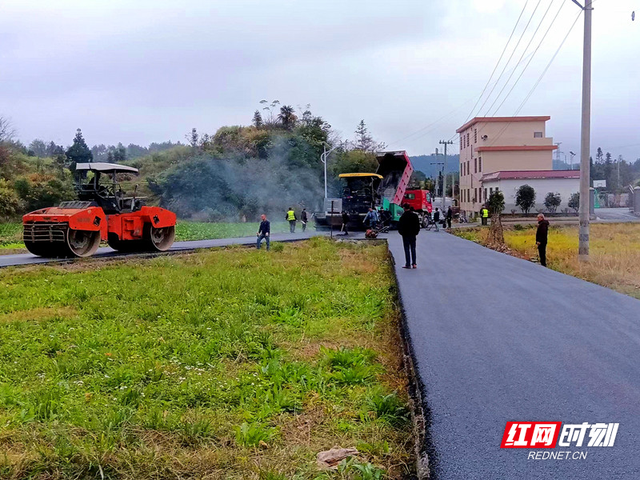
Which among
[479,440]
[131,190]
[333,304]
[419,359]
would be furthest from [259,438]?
[131,190]

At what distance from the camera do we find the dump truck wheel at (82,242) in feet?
56.9

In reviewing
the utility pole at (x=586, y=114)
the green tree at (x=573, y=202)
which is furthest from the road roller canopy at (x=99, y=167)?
the green tree at (x=573, y=202)

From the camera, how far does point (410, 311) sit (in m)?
8.43

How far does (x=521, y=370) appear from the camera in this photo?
555 cm

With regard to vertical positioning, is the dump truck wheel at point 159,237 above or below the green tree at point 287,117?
below

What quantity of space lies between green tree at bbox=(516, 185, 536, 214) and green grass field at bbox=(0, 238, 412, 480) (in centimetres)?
3676

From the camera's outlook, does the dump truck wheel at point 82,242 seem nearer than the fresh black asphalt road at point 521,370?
No

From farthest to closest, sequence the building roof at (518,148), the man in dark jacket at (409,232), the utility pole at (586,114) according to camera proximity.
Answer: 1. the building roof at (518,148)
2. the utility pole at (586,114)
3. the man in dark jacket at (409,232)

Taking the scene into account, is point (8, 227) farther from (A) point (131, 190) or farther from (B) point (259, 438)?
(B) point (259, 438)

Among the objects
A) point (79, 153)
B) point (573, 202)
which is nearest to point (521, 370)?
point (573, 202)

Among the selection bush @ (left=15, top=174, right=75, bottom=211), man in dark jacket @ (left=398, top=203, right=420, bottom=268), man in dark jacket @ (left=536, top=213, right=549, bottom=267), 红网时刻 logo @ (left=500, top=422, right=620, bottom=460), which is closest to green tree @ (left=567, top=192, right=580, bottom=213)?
man in dark jacket @ (left=536, top=213, right=549, bottom=267)

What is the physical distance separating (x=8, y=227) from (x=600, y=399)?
34082mm

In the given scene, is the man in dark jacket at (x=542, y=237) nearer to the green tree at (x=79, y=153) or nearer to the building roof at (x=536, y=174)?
the building roof at (x=536, y=174)

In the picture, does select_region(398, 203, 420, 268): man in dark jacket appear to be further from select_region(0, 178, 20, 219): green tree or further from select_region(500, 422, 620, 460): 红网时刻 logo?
select_region(0, 178, 20, 219): green tree
